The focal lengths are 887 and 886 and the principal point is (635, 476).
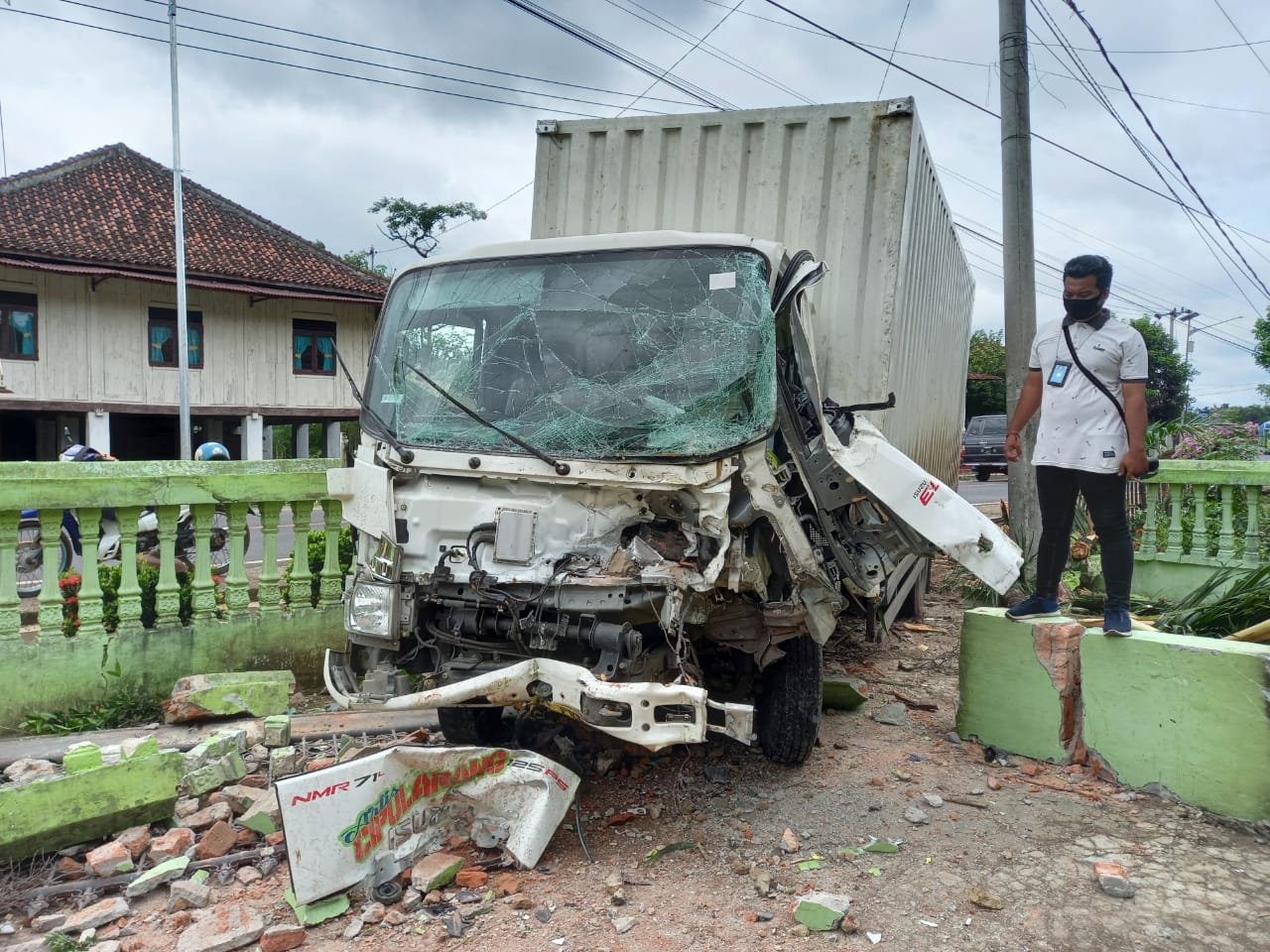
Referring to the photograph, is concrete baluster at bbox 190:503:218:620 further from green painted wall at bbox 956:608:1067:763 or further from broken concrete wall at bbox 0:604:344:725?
green painted wall at bbox 956:608:1067:763

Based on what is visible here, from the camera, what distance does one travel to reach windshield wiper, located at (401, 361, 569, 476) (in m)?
3.29

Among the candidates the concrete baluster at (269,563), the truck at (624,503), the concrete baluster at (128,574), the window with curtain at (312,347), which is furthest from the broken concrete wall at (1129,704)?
the window with curtain at (312,347)

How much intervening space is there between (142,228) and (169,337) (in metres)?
2.37

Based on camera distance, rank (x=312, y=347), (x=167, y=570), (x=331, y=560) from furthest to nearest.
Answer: (x=312, y=347), (x=331, y=560), (x=167, y=570)

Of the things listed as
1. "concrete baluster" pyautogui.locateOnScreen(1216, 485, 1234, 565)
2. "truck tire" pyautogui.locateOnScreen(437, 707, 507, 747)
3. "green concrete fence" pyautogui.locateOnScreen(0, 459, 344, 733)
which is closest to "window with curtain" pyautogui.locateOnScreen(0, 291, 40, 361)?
"green concrete fence" pyautogui.locateOnScreen(0, 459, 344, 733)

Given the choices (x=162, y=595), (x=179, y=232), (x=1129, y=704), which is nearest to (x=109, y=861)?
(x=162, y=595)

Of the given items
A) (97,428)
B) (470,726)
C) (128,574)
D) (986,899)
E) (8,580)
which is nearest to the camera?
(986,899)

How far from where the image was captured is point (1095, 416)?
383cm

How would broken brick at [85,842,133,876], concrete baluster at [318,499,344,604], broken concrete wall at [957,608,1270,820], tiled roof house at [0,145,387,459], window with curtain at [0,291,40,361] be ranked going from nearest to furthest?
broken brick at [85,842,133,876]
broken concrete wall at [957,608,1270,820]
concrete baluster at [318,499,344,604]
window with curtain at [0,291,40,361]
tiled roof house at [0,145,387,459]

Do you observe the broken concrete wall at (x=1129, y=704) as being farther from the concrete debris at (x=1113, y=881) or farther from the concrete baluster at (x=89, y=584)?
the concrete baluster at (x=89, y=584)

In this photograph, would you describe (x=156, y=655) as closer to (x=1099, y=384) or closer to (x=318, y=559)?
(x=318, y=559)

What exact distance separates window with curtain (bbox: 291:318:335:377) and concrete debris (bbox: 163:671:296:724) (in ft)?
59.7

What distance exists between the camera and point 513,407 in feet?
11.7

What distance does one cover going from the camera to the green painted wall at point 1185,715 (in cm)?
339
